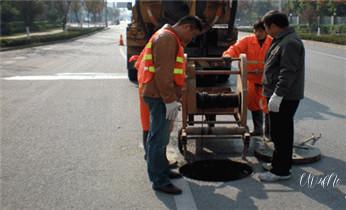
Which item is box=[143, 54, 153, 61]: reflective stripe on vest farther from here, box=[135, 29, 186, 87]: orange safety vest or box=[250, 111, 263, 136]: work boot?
box=[250, 111, 263, 136]: work boot

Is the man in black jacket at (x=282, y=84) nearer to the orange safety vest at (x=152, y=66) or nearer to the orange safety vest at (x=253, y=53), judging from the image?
the orange safety vest at (x=152, y=66)

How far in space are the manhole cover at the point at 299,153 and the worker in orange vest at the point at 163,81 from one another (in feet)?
4.52

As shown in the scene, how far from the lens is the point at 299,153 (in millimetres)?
5688

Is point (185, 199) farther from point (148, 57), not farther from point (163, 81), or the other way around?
point (148, 57)

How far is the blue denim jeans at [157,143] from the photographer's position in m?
4.64

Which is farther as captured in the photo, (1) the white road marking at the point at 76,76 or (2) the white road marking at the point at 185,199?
(1) the white road marking at the point at 76,76

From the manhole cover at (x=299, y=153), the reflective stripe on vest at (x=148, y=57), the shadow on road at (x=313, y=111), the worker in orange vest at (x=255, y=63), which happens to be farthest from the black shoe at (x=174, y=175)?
the shadow on road at (x=313, y=111)

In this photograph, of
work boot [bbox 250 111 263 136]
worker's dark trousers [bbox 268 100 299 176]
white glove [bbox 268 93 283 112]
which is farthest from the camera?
work boot [bbox 250 111 263 136]

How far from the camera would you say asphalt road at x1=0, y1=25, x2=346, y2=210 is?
448 cm

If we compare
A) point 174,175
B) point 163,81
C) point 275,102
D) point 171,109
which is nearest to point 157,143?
point 171,109

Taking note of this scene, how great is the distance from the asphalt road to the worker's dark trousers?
0.18 metres

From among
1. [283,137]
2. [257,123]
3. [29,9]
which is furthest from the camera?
[29,9]

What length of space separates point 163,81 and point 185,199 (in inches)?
44.6

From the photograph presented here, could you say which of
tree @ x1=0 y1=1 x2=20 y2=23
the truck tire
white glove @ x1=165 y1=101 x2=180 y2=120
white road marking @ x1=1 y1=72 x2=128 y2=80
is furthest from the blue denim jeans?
tree @ x1=0 y1=1 x2=20 y2=23
